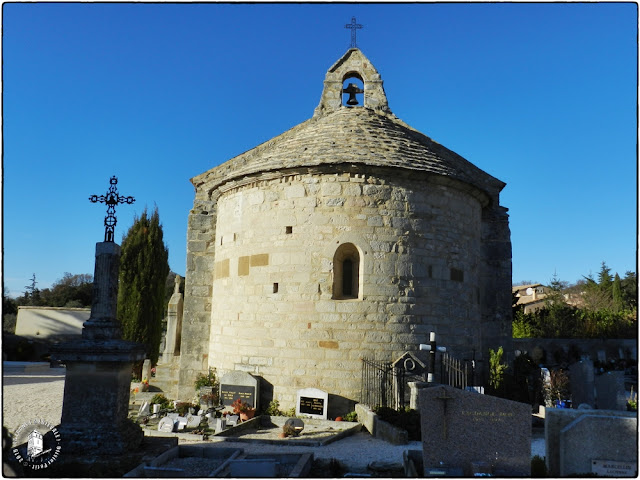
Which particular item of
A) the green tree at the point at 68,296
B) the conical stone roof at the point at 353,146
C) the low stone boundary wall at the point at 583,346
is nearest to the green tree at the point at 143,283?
the conical stone roof at the point at 353,146

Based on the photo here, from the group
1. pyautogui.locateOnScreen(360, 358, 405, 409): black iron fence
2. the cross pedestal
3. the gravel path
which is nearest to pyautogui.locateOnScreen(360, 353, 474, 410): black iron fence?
pyautogui.locateOnScreen(360, 358, 405, 409): black iron fence

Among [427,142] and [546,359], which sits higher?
[427,142]

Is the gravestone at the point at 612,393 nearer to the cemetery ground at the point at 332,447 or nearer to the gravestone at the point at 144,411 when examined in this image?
the cemetery ground at the point at 332,447

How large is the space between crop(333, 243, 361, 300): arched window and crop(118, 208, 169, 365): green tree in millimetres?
11051

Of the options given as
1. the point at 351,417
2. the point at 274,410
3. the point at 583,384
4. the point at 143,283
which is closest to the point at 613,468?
the point at 351,417

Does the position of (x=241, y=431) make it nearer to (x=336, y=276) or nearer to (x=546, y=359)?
(x=336, y=276)

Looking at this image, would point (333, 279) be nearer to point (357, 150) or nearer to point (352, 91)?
point (357, 150)

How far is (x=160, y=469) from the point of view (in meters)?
6.11

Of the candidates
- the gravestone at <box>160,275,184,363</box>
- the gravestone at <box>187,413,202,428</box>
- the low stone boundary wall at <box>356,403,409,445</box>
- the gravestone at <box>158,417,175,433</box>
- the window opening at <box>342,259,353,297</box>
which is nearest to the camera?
the low stone boundary wall at <box>356,403,409,445</box>

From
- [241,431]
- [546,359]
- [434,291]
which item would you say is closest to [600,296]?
[546,359]

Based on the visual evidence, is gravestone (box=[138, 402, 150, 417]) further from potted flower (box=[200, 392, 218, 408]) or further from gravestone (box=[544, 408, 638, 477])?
gravestone (box=[544, 408, 638, 477])

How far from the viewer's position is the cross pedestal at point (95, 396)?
21.1ft

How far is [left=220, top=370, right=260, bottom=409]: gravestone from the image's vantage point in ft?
34.4

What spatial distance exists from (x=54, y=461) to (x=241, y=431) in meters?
3.86
